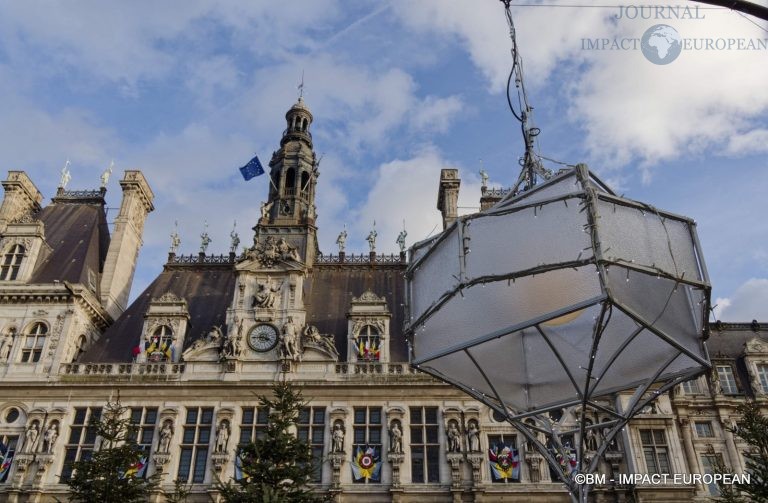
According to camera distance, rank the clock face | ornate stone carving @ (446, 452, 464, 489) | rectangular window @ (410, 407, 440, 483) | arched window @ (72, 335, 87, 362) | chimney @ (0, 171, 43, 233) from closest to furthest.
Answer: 1. ornate stone carving @ (446, 452, 464, 489)
2. rectangular window @ (410, 407, 440, 483)
3. the clock face
4. arched window @ (72, 335, 87, 362)
5. chimney @ (0, 171, 43, 233)

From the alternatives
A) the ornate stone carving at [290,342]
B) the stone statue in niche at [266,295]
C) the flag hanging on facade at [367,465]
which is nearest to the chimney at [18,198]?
the stone statue in niche at [266,295]

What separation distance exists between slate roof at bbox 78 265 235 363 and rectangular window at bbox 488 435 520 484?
56.9ft

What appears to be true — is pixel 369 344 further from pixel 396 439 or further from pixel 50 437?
pixel 50 437

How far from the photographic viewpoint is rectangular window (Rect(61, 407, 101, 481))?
3566cm

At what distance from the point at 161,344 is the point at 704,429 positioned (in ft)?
101

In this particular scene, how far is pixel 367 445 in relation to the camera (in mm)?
35156

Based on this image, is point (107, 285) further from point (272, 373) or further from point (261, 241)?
point (272, 373)

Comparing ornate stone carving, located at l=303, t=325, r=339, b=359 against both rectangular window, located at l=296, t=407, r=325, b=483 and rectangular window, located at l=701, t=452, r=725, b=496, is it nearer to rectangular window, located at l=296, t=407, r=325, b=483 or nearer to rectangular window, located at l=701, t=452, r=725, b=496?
rectangular window, located at l=296, t=407, r=325, b=483

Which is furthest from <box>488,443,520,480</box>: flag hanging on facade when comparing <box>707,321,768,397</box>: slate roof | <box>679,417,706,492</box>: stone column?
<box>707,321,768,397</box>: slate roof

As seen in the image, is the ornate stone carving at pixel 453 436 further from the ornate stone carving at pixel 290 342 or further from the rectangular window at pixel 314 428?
the ornate stone carving at pixel 290 342

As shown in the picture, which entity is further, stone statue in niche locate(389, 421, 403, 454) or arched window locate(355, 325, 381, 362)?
arched window locate(355, 325, 381, 362)

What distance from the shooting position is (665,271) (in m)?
16.9

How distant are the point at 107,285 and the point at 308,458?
940 inches

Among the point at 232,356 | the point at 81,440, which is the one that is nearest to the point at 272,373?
the point at 232,356
